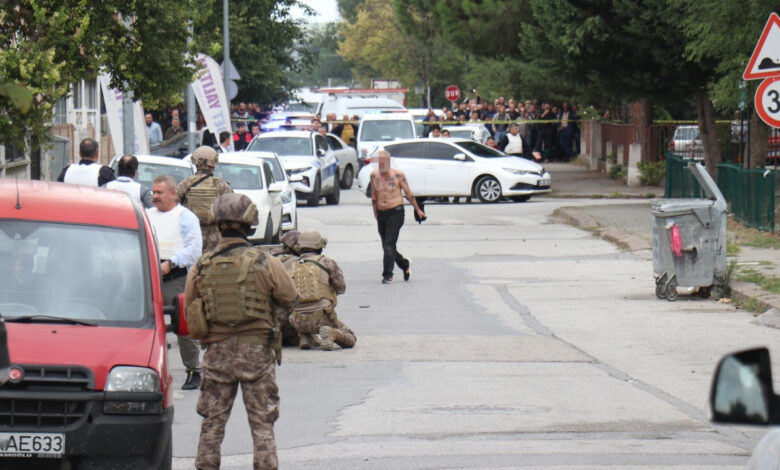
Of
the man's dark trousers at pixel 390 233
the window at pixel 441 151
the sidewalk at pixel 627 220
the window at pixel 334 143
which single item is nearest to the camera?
the sidewalk at pixel 627 220

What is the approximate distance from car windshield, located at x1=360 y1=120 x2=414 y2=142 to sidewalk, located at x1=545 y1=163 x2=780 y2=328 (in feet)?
15.6

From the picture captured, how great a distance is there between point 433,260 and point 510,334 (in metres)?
7.34

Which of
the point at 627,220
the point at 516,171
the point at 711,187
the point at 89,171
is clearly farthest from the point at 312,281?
the point at 516,171

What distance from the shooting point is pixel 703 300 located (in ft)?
51.6

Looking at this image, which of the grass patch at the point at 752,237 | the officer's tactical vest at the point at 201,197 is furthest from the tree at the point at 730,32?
the officer's tactical vest at the point at 201,197

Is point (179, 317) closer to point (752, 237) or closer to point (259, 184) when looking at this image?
point (752, 237)

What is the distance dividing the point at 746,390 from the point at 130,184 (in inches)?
395

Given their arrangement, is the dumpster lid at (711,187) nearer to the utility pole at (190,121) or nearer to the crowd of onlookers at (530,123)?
the utility pole at (190,121)

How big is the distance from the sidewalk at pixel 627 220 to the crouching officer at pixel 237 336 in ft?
24.8

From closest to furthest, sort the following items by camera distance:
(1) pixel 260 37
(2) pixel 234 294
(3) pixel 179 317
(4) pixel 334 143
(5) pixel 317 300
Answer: (2) pixel 234 294 → (3) pixel 179 317 → (5) pixel 317 300 → (4) pixel 334 143 → (1) pixel 260 37

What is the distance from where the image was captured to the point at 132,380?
6648 millimetres

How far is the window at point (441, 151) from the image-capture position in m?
32.7

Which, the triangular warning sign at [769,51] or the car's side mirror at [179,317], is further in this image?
the triangular warning sign at [769,51]

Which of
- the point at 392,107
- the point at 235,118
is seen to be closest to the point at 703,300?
the point at 235,118
